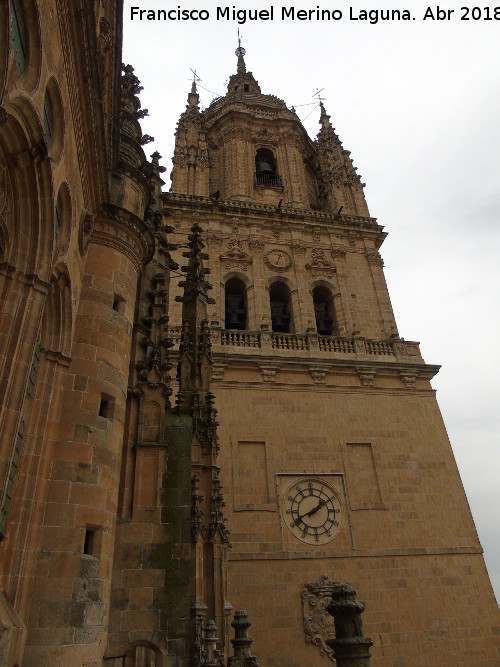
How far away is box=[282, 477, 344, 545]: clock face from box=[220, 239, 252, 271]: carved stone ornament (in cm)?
870

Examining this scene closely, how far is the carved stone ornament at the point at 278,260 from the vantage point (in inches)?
823

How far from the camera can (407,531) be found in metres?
15.2

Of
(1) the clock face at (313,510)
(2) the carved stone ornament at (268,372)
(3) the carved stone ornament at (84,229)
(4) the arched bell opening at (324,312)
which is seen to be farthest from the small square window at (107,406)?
(4) the arched bell opening at (324,312)

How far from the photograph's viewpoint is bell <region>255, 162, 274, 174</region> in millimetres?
25484

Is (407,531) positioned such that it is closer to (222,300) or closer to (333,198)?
(222,300)

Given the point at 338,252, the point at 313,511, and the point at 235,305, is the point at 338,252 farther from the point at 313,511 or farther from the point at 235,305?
the point at 313,511

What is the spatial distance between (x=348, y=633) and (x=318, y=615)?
10332mm

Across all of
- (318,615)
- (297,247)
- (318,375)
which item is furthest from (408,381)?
(318,615)

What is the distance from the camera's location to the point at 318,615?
13.4 m

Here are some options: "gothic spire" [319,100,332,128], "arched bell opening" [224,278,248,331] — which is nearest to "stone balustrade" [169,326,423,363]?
"arched bell opening" [224,278,248,331]

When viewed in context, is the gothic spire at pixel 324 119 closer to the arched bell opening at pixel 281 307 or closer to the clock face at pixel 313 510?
the arched bell opening at pixel 281 307

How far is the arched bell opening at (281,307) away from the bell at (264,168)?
23.8 ft

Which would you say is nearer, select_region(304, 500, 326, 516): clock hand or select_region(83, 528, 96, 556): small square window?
select_region(83, 528, 96, 556): small square window

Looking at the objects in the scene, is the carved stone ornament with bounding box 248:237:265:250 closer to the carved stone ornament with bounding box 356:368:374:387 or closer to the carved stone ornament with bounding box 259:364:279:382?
the carved stone ornament with bounding box 259:364:279:382
